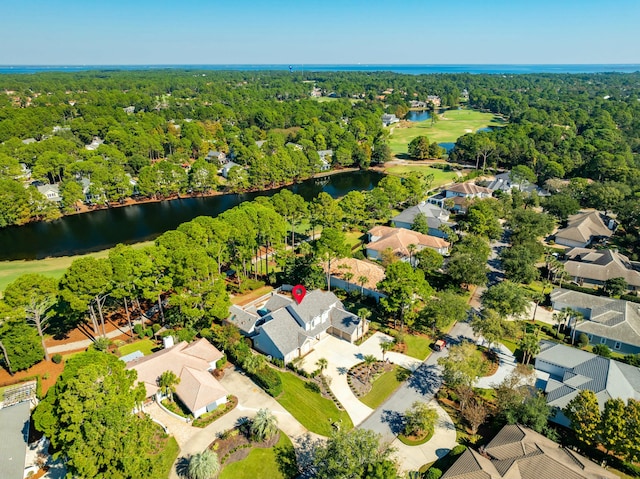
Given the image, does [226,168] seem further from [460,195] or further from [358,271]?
[358,271]

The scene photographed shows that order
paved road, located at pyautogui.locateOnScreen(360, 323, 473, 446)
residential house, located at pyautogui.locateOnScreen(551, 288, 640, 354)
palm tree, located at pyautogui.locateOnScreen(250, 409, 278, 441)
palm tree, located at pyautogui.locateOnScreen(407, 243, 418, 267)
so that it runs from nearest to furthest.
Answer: palm tree, located at pyautogui.locateOnScreen(250, 409, 278, 441) < paved road, located at pyautogui.locateOnScreen(360, 323, 473, 446) < residential house, located at pyautogui.locateOnScreen(551, 288, 640, 354) < palm tree, located at pyautogui.locateOnScreen(407, 243, 418, 267)

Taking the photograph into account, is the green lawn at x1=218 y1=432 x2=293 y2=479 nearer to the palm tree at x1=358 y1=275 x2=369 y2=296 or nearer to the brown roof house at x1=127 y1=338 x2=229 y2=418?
the brown roof house at x1=127 y1=338 x2=229 y2=418

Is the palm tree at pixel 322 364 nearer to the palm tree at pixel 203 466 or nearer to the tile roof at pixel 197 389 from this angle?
the tile roof at pixel 197 389

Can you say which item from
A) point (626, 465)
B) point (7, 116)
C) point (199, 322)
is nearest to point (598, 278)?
point (626, 465)

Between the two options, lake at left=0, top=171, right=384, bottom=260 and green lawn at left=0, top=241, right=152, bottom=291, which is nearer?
green lawn at left=0, top=241, right=152, bottom=291

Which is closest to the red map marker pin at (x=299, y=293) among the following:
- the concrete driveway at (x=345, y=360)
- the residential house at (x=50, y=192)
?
the concrete driveway at (x=345, y=360)

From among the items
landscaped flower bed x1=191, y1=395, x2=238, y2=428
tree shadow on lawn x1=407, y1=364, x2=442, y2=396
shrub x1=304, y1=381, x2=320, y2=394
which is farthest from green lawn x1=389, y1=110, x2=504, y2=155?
landscaped flower bed x1=191, y1=395, x2=238, y2=428
